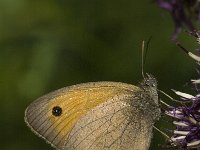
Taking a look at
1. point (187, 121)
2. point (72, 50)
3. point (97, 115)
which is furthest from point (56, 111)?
point (72, 50)

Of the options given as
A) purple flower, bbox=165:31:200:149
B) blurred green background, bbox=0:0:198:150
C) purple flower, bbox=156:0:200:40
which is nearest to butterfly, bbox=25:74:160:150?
purple flower, bbox=165:31:200:149

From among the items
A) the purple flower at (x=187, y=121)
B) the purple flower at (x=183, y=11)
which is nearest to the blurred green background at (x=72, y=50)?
the purple flower at (x=187, y=121)

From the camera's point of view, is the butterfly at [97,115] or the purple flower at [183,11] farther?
the butterfly at [97,115]

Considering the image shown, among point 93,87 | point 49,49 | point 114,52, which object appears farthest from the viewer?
point 114,52

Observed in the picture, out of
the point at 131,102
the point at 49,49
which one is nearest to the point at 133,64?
the point at 49,49

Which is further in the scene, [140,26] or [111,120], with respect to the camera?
[140,26]

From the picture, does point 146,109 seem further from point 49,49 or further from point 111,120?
point 49,49

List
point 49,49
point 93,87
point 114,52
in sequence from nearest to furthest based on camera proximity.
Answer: point 93,87, point 49,49, point 114,52

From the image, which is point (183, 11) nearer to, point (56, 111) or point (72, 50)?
point (56, 111)

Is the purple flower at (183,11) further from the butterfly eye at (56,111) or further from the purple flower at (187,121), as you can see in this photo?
the butterfly eye at (56,111)
